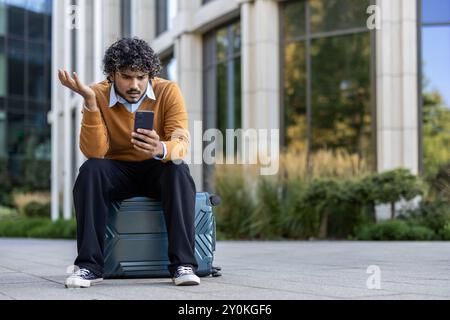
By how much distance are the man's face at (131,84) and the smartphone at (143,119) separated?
394 millimetres

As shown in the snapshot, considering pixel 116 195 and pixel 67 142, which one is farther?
pixel 67 142

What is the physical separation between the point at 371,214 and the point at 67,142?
8.67 m

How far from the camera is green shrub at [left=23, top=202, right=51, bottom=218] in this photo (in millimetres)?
23453

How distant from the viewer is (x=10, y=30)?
39156 millimetres

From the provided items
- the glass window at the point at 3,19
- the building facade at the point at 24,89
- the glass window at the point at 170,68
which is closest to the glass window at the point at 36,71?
the building facade at the point at 24,89

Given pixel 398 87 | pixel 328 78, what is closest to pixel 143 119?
pixel 398 87

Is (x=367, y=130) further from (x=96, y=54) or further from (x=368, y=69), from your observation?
(x=96, y=54)

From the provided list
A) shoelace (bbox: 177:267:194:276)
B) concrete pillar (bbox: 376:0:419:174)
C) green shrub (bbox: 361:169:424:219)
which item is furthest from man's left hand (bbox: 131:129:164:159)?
concrete pillar (bbox: 376:0:419:174)

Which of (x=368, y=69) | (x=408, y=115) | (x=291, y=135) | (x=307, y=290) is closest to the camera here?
(x=307, y=290)

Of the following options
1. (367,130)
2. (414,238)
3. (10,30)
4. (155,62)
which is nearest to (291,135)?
(367,130)

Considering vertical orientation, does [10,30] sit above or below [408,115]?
above

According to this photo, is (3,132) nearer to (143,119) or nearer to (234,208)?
(234,208)

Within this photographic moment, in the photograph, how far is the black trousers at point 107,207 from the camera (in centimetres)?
463

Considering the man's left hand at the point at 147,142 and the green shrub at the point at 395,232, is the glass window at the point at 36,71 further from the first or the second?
the man's left hand at the point at 147,142
